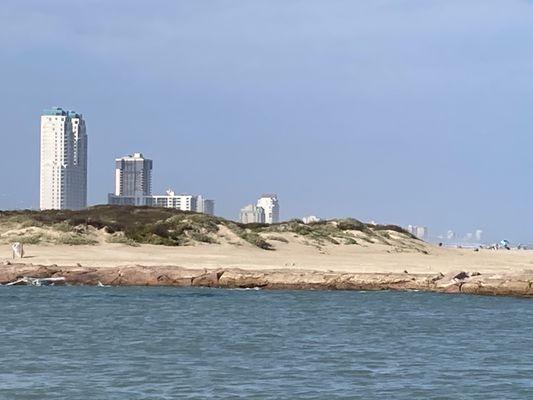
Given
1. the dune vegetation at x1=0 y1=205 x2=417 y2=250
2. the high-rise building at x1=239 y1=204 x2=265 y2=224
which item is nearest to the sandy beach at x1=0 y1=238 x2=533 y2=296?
the dune vegetation at x1=0 y1=205 x2=417 y2=250

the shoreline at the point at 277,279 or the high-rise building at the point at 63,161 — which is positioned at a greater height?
the high-rise building at the point at 63,161

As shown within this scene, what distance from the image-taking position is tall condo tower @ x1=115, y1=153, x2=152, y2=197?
13412cm

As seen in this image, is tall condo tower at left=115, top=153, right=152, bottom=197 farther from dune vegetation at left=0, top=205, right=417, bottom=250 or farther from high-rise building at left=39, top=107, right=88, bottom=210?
dune vegetation at left=0, top=205, right=417, bottom=250

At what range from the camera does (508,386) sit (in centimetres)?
1875

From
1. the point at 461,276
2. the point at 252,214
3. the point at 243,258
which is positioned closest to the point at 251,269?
the point at 243,258

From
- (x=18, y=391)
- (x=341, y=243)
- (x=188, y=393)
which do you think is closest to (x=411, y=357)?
(x=188, y=393)

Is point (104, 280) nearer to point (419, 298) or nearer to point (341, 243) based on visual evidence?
point (419, 298)

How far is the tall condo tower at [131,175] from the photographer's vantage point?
440 feet

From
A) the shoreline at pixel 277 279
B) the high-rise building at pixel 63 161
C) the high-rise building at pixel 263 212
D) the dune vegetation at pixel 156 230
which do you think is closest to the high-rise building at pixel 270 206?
the high-rise building at pixel 263 212

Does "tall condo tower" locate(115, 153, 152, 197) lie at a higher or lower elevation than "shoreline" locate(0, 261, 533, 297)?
higher

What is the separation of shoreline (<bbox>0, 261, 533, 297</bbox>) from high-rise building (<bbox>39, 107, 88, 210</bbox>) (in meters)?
94.1

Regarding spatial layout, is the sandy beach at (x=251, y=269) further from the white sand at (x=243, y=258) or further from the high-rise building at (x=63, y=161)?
the high-rise building at (x=63, y=161)

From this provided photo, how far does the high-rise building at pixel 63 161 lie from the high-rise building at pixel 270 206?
22.1 metres

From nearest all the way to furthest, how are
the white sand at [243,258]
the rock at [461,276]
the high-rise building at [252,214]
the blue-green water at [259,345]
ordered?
the blue-green water at [259,345], the rock at [461,276], the white sand at [243,258], the high-rise building at [252,214]
